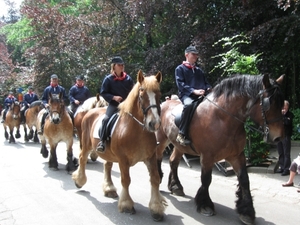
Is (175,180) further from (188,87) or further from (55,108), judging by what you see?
(55,108)

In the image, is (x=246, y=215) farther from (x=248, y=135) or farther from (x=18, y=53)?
(x=18, y=53)

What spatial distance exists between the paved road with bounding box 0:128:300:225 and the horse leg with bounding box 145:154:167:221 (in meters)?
0.14

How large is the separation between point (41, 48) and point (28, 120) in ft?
16.0

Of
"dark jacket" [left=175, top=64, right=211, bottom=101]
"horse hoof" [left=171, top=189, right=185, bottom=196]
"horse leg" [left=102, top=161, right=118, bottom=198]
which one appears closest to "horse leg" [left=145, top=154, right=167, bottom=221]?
"horse hoof" [left=171, top=189, right=185, bottom=196]

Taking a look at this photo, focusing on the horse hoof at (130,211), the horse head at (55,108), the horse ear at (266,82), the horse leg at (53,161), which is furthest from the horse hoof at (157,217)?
the horse leg at (53,161)

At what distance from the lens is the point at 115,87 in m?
5.80

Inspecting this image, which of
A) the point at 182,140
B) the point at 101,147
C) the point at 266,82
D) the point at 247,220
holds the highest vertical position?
the point at 266,82

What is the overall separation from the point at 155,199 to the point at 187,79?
233cm

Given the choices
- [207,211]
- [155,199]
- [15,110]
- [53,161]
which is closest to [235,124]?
[207,211]

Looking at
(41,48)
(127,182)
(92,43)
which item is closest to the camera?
(127,182)

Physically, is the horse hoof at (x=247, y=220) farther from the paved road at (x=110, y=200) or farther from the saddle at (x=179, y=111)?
the saddle at (x=179, y=111)

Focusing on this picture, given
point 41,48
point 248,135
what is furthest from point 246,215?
point 41,48

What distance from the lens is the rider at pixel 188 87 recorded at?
5.41 m

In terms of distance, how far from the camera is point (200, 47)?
10109 mm
